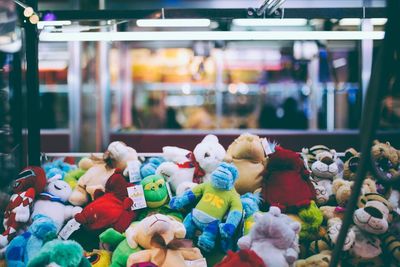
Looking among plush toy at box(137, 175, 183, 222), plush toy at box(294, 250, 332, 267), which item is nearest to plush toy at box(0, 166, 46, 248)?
plush toy at box(137, 175, 183, 222)

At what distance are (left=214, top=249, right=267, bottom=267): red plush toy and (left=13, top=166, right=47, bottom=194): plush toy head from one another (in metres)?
1.13

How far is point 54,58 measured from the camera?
8.15 m

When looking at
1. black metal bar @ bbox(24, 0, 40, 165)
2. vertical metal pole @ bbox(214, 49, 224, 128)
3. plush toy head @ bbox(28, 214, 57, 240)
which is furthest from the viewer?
vertical metal pole @ bbox(214, 49, 224, 128)

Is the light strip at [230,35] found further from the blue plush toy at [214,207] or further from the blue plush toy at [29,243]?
the blue plush toy at [29,243]

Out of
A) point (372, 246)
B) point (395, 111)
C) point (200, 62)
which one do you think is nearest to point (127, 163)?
point (372, 246)

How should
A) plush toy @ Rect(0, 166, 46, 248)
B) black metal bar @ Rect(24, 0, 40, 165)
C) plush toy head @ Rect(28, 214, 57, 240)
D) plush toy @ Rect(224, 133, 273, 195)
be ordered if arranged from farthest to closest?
black metal bar @ Rect(24, 0, 40, 165), plush toy @ Rect(224, 133, 273, 195), plush toy @ Rect(0, 166, 46, 248), plush toy head @ Rect(28, 214, 57, 240)

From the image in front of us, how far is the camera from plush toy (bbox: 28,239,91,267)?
213 cm

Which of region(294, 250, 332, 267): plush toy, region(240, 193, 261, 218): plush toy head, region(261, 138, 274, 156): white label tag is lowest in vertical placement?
region(294, 250, 332, 267): plush toy

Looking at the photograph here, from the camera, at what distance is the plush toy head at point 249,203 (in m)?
2.49

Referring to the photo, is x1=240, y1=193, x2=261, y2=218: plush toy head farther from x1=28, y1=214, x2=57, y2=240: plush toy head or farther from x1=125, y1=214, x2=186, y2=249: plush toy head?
x1=28, y1=214, x2=57, y2=240: plush toy head

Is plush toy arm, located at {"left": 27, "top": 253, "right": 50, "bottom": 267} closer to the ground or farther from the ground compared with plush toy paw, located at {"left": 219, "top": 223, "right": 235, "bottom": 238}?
closer to the ground

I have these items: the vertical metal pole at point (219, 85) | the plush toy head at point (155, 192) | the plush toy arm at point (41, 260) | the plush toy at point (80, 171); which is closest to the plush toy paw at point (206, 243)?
the plush toy head at point (155, 192)

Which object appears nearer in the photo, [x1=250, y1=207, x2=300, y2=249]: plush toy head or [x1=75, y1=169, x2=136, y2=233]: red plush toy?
[x1=250, y1=207, x2=300, y2=249]: plush toy head

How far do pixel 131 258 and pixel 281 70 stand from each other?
655 centimetres
